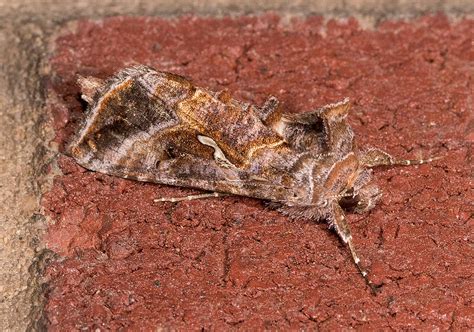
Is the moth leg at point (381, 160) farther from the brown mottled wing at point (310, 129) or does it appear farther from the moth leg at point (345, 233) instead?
the moth leg at point (345, 233)

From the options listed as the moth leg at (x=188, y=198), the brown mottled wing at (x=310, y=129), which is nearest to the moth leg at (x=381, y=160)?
the brown mottled wing at (x=310, y=129)

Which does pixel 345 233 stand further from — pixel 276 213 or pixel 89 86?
pixel 89 86

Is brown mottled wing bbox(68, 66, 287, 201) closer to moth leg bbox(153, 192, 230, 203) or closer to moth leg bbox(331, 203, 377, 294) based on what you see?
moth leg bbox(153, 192, 230, 203)

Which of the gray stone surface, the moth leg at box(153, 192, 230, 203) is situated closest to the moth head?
the moth leg at box(153, 192, 230, 203)

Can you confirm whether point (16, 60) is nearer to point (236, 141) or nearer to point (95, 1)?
point (95, 1)

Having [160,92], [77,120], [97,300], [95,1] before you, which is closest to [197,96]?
[160,92]

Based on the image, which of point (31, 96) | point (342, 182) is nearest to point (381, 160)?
point (342, 182)
